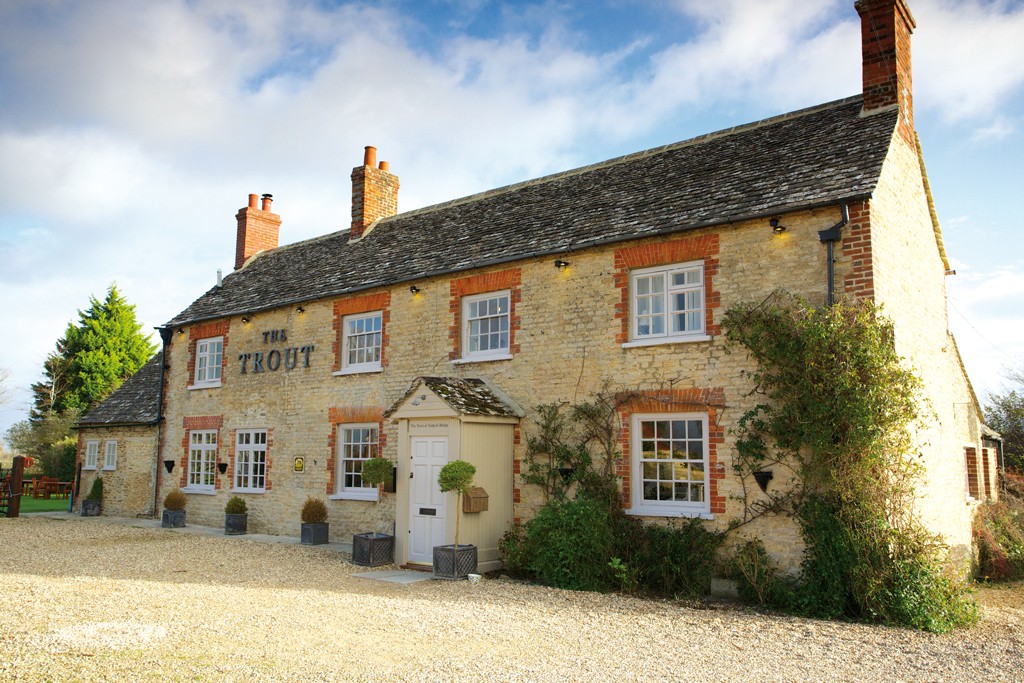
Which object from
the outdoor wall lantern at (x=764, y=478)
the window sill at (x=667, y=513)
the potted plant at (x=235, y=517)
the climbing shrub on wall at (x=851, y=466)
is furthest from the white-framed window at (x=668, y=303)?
the potted plant at (x=235, y=517)

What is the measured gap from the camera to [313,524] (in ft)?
53.6

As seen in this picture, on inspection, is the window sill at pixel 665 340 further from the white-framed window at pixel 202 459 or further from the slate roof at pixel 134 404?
the slate roof at pixel 134 404

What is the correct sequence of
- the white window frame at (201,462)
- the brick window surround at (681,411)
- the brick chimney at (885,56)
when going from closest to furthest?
the brick window surround at (681,411), the brick chimney at (885,56), the white window frame at (201,462)

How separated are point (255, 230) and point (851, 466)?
1992 centimetres

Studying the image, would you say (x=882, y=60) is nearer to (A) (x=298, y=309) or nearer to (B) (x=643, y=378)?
(B) (x=643, y=378)

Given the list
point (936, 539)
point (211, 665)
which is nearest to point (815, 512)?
point (936, 539)

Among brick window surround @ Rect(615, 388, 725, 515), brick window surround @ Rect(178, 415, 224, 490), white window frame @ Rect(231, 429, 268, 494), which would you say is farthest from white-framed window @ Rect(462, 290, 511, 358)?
brick window surround @ Rect(178, 415, 224, 490)

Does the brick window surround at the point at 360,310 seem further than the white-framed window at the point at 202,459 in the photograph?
No

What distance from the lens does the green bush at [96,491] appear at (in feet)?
75.0

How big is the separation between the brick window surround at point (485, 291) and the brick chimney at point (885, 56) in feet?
21.9

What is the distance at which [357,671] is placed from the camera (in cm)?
683

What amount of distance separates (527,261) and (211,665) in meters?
8.96

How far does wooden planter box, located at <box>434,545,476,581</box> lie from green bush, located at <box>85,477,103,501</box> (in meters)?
15.2

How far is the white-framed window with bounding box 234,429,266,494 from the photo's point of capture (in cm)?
1883
